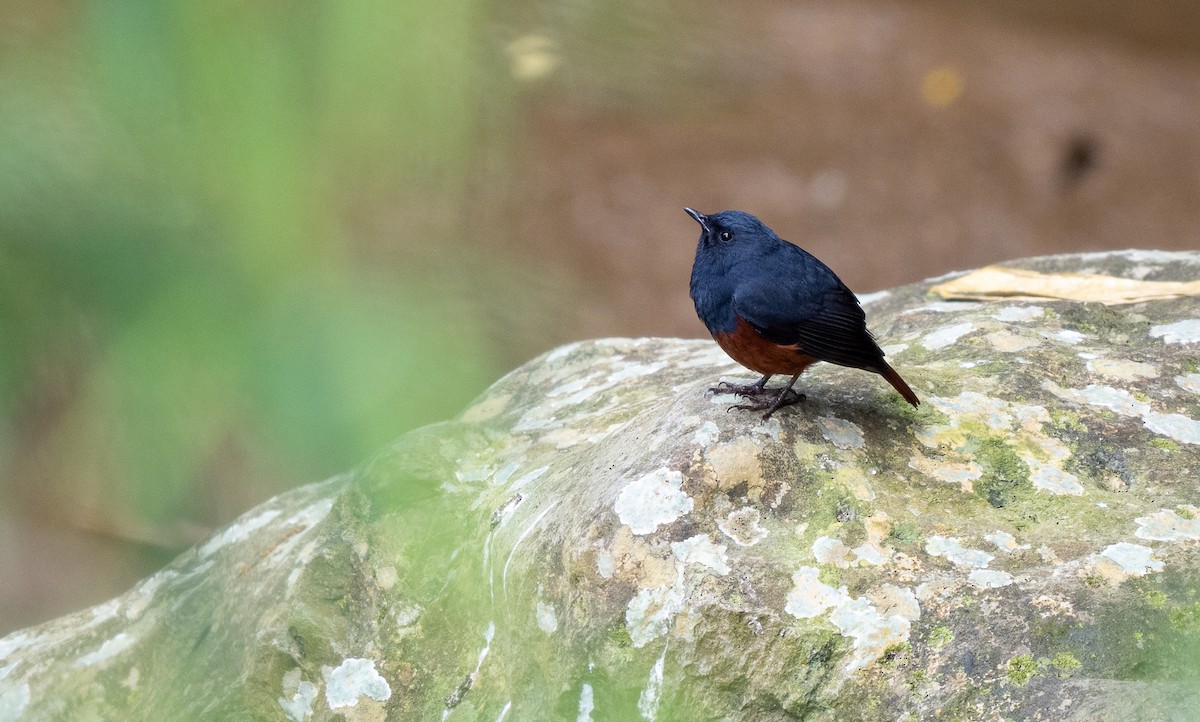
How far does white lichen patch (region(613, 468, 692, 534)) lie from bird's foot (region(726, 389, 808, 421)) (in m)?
0.28

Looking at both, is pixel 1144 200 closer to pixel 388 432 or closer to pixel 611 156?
pixel 611 156

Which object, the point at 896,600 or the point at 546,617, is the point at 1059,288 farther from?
the point at 546,617

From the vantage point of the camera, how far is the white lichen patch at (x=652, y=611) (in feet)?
5.93

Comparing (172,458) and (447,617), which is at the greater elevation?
(172,458)

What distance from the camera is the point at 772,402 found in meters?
2.35

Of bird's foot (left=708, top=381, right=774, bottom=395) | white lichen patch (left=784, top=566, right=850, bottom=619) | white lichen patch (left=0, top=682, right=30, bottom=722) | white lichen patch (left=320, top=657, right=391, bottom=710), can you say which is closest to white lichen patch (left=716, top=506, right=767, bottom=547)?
white lichen patch (left=784, top=566, right=850, bottom=619)

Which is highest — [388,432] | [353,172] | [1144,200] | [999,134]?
[353,172]

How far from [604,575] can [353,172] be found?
1.36m

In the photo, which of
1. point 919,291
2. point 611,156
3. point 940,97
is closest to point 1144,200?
point 940,97

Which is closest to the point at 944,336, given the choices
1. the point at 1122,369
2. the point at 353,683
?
the point at 1122,369

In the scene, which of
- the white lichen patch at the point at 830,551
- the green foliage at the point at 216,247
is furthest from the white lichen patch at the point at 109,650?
the green foliage at the point at 216,247

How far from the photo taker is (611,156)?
670cm

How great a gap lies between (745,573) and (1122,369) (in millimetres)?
1420

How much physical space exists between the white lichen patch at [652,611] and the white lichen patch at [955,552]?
504 mm
